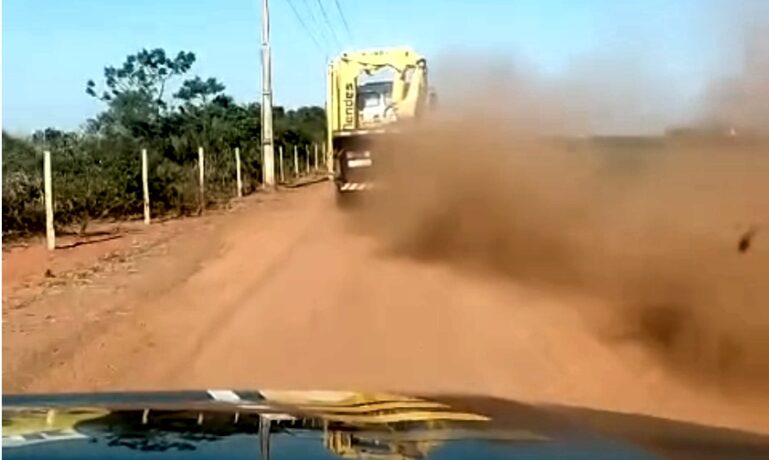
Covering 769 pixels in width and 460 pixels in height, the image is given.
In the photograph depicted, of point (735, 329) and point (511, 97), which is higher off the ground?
point (511, 97)

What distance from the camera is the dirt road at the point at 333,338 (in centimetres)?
945

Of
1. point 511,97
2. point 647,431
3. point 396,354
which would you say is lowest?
point 396,354

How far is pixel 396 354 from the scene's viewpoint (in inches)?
425

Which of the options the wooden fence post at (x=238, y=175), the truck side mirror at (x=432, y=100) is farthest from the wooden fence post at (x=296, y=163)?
the truck side mirror at (x=432, y=100)

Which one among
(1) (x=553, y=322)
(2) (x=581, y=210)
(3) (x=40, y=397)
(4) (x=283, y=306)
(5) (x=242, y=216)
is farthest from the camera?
(5) (x=242, y=216)

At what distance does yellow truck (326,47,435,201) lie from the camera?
24.9 m

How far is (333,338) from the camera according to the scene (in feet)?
38.3

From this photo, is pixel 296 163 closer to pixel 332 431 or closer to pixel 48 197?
pixel 48 197

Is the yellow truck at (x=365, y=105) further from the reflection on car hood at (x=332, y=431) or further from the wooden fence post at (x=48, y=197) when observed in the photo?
the reflection on car hood at (x=332, y=431)

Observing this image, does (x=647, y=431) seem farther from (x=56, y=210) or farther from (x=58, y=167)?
(x=58, y=167)

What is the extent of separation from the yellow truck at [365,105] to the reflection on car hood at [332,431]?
2082cm

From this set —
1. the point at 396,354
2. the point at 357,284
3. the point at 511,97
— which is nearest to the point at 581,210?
the point at 357,284

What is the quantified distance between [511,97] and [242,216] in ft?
35.2

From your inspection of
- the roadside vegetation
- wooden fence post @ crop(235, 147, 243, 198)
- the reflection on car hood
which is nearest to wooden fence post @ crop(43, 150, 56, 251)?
the roadside vegetation
